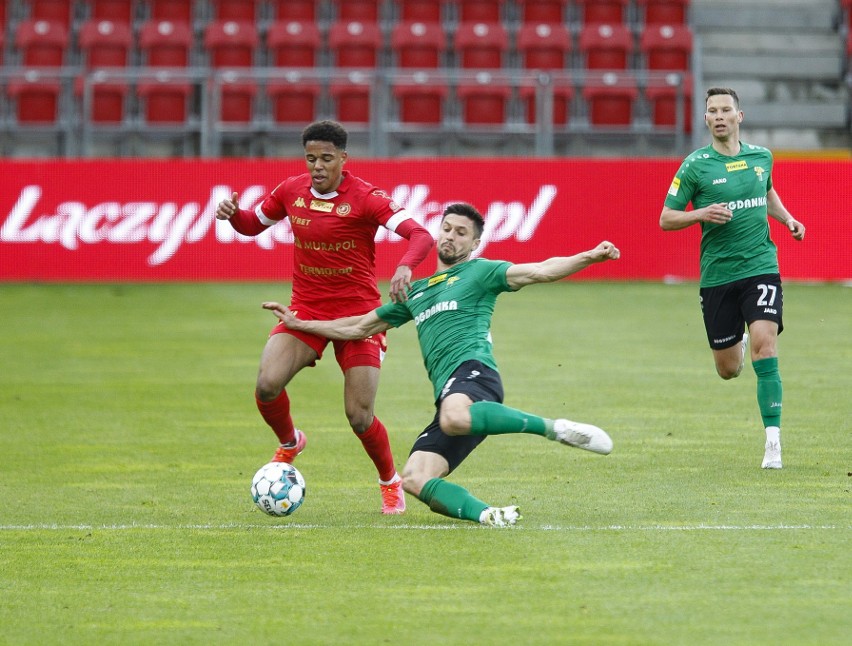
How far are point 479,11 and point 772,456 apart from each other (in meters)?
19.2

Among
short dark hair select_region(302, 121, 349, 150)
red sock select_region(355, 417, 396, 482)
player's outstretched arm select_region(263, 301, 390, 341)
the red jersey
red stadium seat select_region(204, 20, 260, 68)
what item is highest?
red stadium seat select_region(204, 20, 260, 68)

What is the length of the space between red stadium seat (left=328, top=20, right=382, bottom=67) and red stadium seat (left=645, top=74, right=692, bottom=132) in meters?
5.10

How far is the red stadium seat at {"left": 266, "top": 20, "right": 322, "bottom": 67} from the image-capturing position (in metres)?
26.1

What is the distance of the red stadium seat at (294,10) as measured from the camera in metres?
27.0

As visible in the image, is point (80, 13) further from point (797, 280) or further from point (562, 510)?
point (562, 510)

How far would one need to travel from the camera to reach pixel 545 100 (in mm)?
23922

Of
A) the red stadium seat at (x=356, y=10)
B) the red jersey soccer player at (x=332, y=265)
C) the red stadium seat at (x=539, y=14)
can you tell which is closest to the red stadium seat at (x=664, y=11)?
the red stadium seat at (x=539, y=14)

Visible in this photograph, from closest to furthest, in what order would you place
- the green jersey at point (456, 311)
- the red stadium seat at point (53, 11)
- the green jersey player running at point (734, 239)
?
the green jersey at point (456, 311) < the green jersey player running at point (734, 239) < the red stadium seat at point (53, 11)

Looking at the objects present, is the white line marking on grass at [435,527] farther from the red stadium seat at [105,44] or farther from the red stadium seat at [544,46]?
the red stadium seat at [544,46]

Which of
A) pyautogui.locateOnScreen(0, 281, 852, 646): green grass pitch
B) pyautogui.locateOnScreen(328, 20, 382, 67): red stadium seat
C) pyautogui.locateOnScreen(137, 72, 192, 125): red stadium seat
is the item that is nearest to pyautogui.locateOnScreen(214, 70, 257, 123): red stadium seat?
pyautogui.locateOnScreen(137, 72, 192, 125): red stadium seat

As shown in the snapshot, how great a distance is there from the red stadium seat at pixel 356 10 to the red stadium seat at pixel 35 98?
5.73 m

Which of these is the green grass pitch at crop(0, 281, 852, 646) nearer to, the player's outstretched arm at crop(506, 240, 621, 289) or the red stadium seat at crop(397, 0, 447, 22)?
the player's outstretched arm at crop(506, 240, 621, 289)

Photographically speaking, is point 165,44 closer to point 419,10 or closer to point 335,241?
point 419,10

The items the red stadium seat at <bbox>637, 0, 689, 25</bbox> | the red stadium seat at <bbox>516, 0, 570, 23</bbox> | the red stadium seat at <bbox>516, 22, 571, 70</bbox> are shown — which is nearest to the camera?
the red stadium seat at <bbox>516, 22, 571, 70</bbox>
